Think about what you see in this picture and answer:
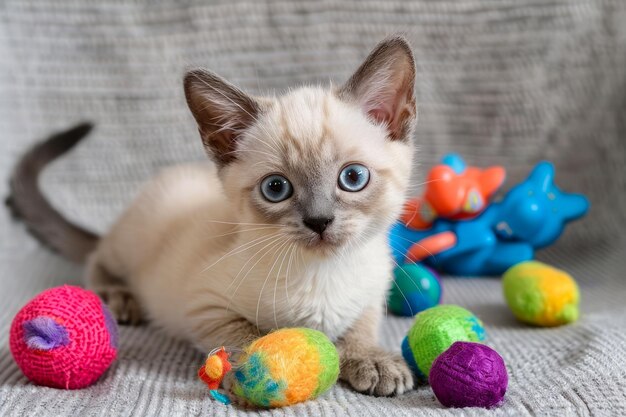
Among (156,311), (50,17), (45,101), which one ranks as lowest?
(156,311)

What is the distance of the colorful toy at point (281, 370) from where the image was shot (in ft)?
3.11

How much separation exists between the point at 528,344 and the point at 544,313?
136 millimetres

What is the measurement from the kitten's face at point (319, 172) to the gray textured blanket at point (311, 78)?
0.91 m

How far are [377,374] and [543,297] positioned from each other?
494 mm

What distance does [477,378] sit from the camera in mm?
947

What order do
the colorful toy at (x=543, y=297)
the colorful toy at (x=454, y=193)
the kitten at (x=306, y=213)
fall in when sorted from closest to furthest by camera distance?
the kitten at (x=306, y=213)
the colorful toy at (x=543, y=297)
the colorful toy at (x=454, y=193)

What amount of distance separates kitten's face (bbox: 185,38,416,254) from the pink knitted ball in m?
0.30

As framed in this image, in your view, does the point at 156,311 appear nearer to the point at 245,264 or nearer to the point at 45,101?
the point at 245,264

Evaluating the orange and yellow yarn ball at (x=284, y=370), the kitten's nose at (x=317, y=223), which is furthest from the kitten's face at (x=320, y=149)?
the orange and yellow yarn ball at (x=284, y=370)

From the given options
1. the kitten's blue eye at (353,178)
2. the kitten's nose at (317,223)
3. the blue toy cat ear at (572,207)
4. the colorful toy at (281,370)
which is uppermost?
the kitten's blue eye at (353,178)

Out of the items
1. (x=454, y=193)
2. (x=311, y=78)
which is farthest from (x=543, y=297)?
(x=311, y=78)

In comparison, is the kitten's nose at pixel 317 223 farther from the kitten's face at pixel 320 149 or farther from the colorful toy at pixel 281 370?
the colorful toy at pixel 281 370

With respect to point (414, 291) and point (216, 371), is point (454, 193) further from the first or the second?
point (216, 371)

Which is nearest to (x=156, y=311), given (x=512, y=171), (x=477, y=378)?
(x=477, y=378)
